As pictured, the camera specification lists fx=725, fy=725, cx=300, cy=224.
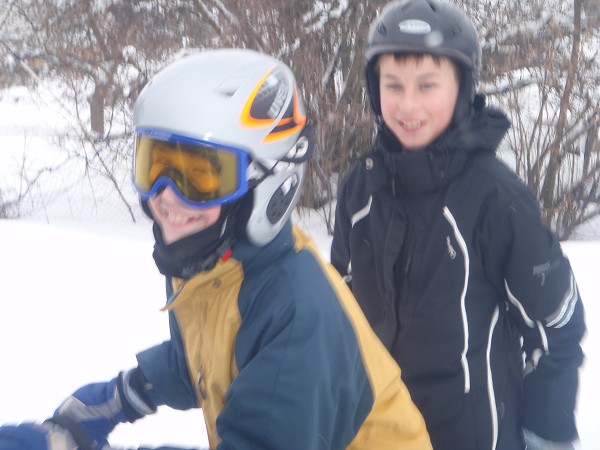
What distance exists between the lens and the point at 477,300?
2.02 meters

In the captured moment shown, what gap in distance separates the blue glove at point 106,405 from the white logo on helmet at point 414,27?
48.3 inches

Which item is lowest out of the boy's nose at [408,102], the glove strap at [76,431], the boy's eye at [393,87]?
the glove strap at [76,431]

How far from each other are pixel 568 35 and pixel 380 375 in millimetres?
7761

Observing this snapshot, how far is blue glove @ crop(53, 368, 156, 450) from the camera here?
72.6 inches

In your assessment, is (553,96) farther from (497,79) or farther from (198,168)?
(198,168)

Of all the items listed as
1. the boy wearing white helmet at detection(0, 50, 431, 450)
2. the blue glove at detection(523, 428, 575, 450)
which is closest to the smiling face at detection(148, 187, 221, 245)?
the boy wearing white helmet at detection(0, 50, 431, 450)

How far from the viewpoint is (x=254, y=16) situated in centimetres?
845

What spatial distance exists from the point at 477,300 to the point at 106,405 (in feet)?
3.43

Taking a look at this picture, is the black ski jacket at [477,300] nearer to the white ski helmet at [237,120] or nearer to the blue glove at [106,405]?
the white ski helmet at [237,120]

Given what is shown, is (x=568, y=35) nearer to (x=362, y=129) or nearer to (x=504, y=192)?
(x=362, y=129)

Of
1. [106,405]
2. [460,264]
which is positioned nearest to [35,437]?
[106,405]

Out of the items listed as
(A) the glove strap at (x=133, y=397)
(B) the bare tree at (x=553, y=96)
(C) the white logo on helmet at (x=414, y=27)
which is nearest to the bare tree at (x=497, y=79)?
(B) the bare tree at (x=553, y=96)

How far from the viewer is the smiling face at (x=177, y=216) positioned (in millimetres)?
1723

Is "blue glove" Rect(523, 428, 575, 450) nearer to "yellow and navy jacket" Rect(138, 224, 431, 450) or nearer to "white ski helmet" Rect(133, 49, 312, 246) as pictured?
"yellow and navy jacket" Rect(138, 224, 431, 450)
